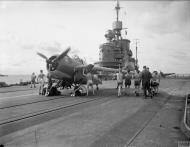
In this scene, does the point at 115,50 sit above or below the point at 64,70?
above

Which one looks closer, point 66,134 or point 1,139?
point 1,139

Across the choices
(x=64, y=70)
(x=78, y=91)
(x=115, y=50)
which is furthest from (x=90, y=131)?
(x=115, y=50)

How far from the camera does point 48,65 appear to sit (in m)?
13.8

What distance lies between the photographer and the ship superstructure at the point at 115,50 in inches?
2433

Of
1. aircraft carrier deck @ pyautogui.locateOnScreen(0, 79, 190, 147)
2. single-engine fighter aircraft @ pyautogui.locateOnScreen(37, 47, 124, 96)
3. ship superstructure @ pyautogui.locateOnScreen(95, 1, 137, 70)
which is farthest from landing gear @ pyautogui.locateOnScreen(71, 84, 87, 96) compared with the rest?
ship superstructure @ pyautogui.locateOnScreen(95, 1, 137, 70)

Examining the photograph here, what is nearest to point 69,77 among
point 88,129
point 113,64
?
point 88,129

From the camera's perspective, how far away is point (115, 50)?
2530 inches

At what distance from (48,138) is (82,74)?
10.6 metres

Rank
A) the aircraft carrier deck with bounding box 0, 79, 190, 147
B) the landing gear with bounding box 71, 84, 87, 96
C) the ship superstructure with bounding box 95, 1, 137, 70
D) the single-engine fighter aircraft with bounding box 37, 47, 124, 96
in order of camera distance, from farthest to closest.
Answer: the ship superstructure with bounding box 95, 1, 137, 70 → the landing gear with bounding box 71, 84, 87, 96 → the single-engine fighter aircraft with bounding box 37, 47, 124, 96 → the aircraft carrier deck with bounding box 0, 79, 190, 147

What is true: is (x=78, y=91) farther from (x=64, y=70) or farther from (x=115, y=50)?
(x=115, y=50)

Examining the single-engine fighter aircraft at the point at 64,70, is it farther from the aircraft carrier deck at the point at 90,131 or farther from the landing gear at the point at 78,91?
the aircraft carrier deck at the point at 90,131

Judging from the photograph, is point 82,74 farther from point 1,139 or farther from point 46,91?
point 1,139

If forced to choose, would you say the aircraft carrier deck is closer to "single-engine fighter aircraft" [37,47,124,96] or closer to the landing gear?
"single-engine fighter aircraft" [37,47,124,96]

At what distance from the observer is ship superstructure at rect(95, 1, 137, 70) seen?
61800 millimetres
